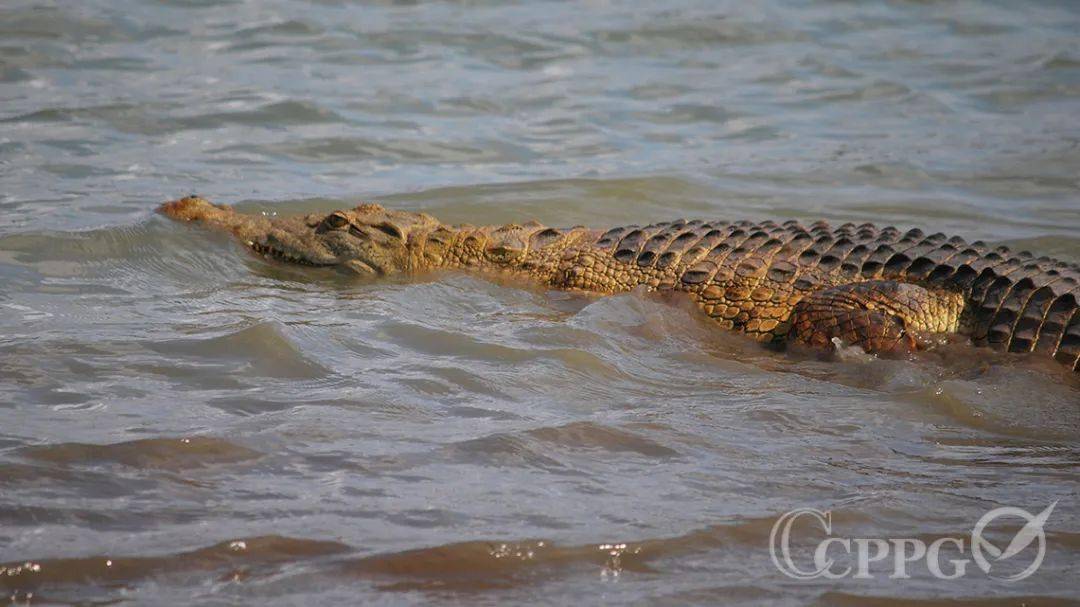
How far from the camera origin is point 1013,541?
3725mm

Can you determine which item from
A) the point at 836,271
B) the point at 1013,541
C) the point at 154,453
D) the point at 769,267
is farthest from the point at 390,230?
the point at 1013,541

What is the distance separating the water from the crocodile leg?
0.15 meters

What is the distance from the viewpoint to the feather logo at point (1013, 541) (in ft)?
11.7

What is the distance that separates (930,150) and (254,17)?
726 cm

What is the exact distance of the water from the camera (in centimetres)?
350

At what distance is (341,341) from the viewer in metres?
5.61


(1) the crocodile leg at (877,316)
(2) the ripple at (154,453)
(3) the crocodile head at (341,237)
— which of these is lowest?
(2) the ripple at (154,453)

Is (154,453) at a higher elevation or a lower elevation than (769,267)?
lower

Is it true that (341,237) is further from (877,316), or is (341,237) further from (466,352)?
(877,316)

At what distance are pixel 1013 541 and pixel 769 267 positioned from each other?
274 cm

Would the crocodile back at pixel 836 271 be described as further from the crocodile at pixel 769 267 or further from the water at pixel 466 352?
the water at pixel 466 352

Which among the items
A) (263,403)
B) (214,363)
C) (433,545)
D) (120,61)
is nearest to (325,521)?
(433,545)

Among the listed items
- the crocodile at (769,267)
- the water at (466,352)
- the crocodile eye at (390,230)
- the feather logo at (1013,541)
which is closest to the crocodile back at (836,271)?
the crocodile at (769,267)

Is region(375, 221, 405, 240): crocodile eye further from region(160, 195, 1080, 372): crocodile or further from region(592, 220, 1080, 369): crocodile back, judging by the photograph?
region(592, 220, 1080, 369): crocodile back
